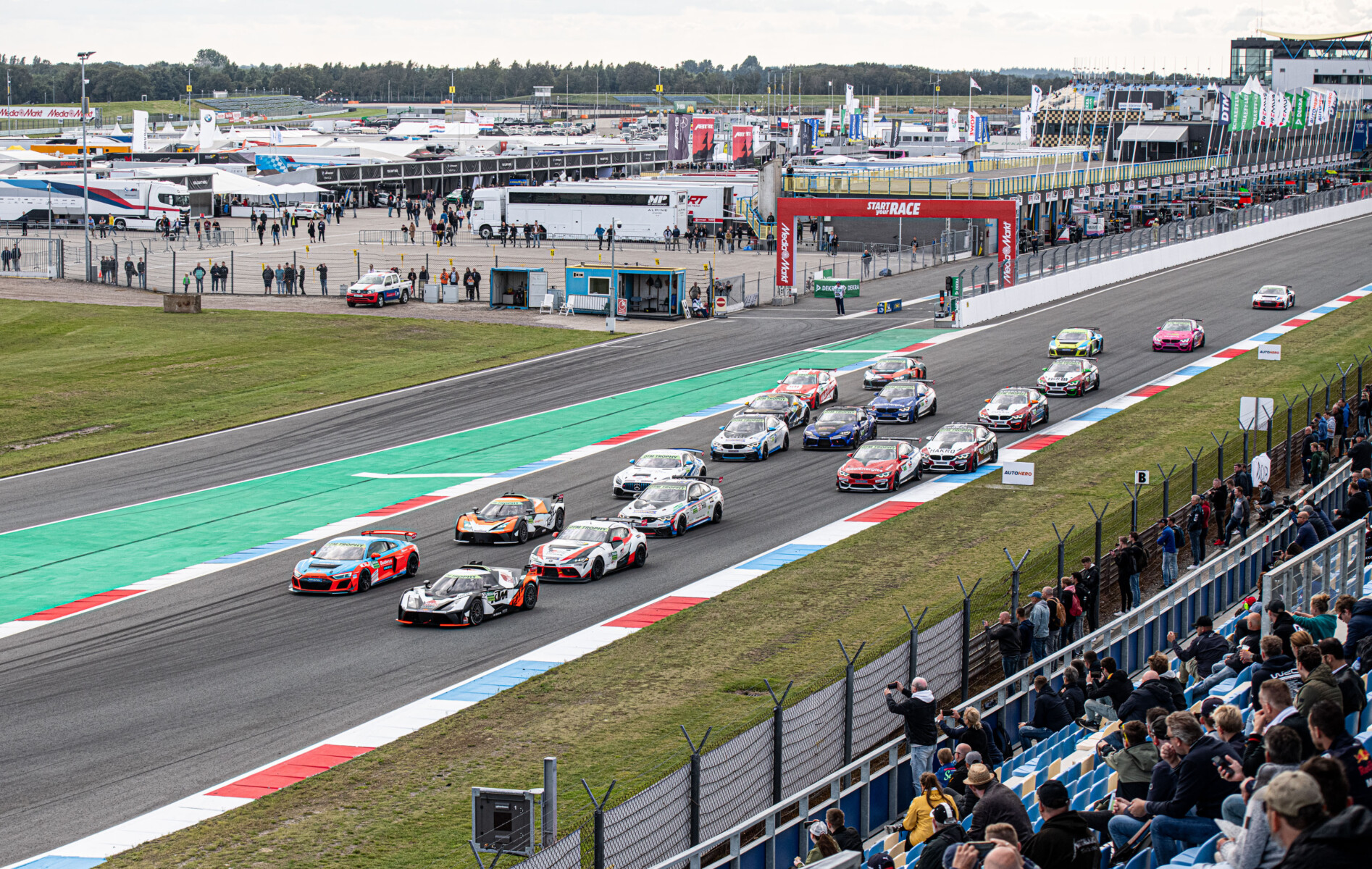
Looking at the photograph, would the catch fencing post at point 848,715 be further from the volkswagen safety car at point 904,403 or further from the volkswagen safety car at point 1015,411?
the volkswagen safety car at point 1015,411

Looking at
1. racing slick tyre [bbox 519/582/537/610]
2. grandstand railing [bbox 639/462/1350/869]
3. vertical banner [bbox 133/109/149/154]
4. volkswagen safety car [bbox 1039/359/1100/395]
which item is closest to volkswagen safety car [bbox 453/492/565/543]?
racing slick tyre [bbox 519/582/537/610]

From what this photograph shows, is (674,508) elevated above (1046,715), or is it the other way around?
(1046,715)

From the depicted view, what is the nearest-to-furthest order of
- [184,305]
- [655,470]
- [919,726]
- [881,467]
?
1. [919,726]
2. [655,470]
3. [881,467]
4. [184,305]

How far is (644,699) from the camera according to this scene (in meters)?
22.5

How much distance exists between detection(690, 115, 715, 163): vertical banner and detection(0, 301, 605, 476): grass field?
205 ft

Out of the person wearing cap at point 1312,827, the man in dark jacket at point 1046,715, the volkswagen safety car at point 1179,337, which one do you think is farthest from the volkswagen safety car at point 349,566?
the volkswagen safety car at point 1179,337

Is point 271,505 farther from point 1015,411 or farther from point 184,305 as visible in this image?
point 184,305

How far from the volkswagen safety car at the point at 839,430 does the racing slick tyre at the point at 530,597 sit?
15.7 m

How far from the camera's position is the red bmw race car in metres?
47.9

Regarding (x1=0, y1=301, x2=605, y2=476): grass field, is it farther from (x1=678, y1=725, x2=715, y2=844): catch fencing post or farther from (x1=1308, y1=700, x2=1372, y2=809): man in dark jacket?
(x1=1308, y1=700, x2=1372, y2=809): man in dark jacket

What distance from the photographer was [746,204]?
348 ft

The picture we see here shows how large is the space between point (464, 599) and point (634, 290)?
4452 centimetres

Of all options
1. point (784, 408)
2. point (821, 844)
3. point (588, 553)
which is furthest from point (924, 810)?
point (784, 408)

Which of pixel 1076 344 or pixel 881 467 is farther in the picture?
pixel 1076 344
